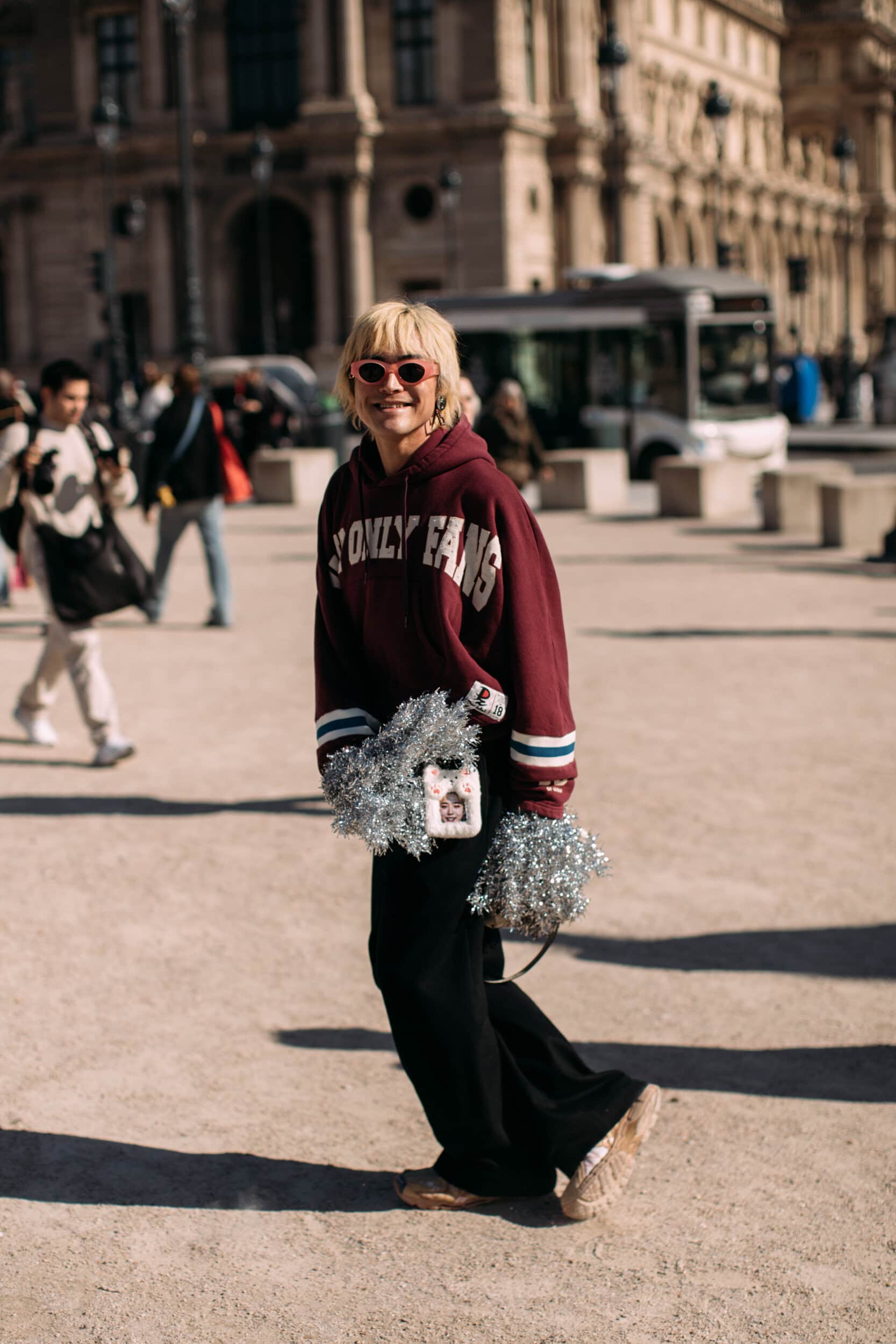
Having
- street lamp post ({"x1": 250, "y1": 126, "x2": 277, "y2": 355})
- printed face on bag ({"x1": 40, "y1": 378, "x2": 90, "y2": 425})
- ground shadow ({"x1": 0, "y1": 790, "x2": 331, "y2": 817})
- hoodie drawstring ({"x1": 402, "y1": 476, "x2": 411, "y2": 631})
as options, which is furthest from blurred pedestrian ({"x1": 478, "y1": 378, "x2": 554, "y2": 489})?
street lamp post ({"x1": 250, "y1": 126, "x2": 277, "y2": 355})

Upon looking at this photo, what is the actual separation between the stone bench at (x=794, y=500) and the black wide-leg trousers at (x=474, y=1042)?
15.6 meters

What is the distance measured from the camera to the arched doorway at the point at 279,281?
60.8m

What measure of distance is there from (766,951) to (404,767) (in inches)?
92.0

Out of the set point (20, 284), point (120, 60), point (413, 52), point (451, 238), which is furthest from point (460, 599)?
point (20, 284)

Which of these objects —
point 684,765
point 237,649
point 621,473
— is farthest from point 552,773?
point 621,473

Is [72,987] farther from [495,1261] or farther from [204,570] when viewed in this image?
[204,570]

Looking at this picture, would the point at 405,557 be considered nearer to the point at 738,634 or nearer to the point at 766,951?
the point at 766,951

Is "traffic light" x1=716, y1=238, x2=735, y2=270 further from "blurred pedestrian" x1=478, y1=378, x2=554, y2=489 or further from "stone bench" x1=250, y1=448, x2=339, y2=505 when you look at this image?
"blurred pedestrian" x1=478, y1=378, x2=554, y2=489

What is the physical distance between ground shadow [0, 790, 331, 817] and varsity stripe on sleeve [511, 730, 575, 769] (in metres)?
3.85

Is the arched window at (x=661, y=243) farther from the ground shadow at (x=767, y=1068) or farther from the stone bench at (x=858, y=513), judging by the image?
the ground shadow at (x=767, y=1068)

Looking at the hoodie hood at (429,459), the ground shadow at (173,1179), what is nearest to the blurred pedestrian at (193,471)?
the ground shadow at (173,1179)

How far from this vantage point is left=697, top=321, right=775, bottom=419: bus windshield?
90.7 ft

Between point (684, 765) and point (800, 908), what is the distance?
214 cm

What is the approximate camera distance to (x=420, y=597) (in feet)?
11.8
